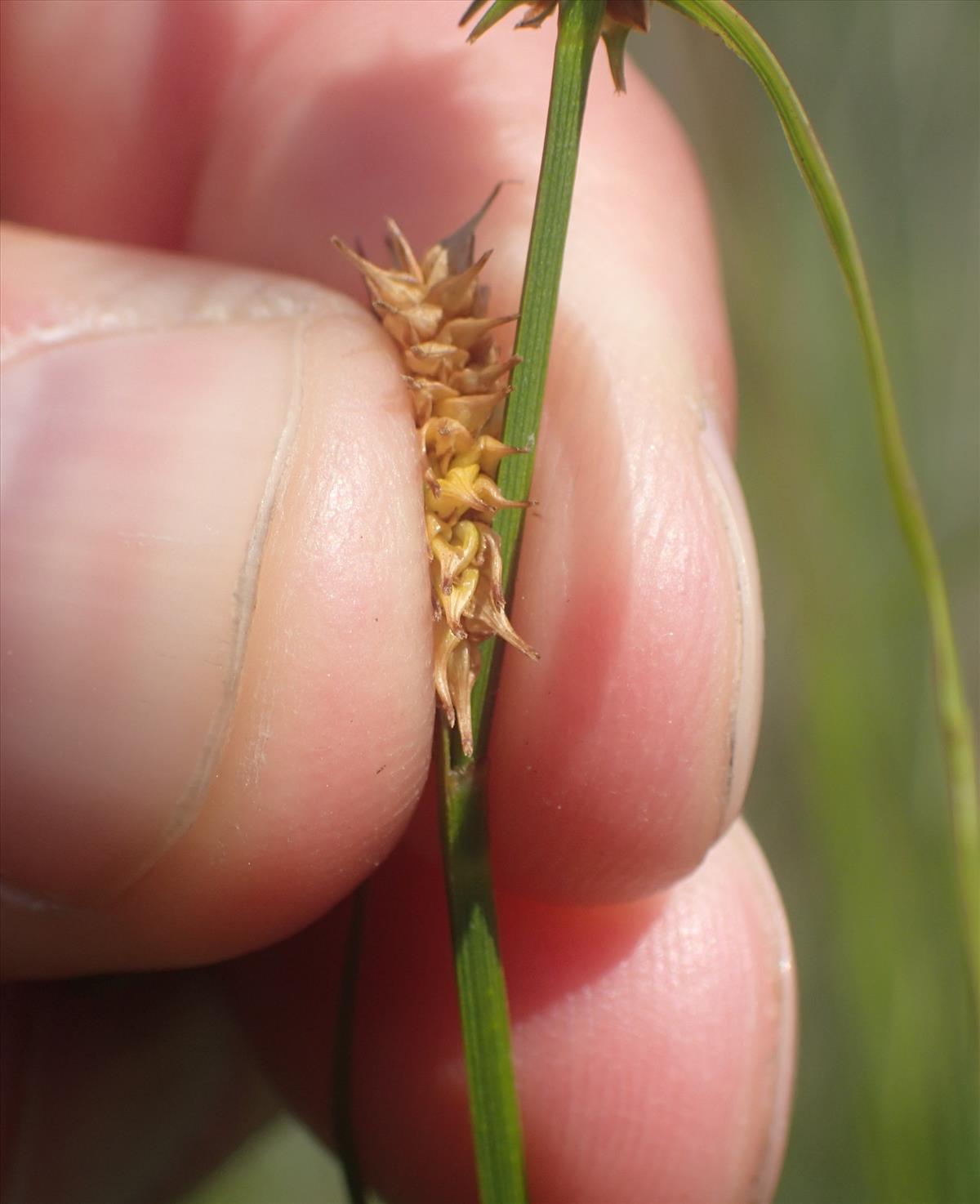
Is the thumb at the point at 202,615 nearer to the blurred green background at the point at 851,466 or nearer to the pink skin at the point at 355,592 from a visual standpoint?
the pink skin at the point at 355,592

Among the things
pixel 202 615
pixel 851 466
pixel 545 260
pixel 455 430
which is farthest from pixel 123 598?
pixel 851 466

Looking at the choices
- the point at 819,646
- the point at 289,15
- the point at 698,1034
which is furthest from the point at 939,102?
the point at 698,1034

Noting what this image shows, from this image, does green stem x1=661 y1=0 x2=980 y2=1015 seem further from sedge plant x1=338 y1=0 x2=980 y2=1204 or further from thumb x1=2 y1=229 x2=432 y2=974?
thumb x1=2 y1=229 x2=432 y2=974

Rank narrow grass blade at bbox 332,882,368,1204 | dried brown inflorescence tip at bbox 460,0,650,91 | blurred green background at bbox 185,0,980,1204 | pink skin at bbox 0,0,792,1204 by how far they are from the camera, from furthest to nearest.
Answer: blurred green background at bbox 185,0,980,1204 < narrow grass blade at bbox 332,882,368,1204 < pink skin at bbox 0,0,792,1204 < dried brown inflorescence tip at bbox 460,0,650,91

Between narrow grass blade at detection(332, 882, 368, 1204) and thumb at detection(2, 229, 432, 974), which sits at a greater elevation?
thumb at detection(2, 229, 432, 974)

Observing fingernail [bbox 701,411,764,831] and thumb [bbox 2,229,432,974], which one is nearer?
thumb [bbox 2,229,432,974]

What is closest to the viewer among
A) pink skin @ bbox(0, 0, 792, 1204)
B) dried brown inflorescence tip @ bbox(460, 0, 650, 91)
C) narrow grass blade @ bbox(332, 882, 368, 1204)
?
dried brown inflorescence tip @ bbox(460, 0, 650, 91)

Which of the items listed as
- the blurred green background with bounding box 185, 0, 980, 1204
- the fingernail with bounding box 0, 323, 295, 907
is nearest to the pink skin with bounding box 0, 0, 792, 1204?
the fingernail with bounding box 0, 323, 295, 907

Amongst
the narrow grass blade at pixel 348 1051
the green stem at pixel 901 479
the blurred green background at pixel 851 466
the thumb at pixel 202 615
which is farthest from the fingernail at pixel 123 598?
the blurred green background at pixel 851 466
